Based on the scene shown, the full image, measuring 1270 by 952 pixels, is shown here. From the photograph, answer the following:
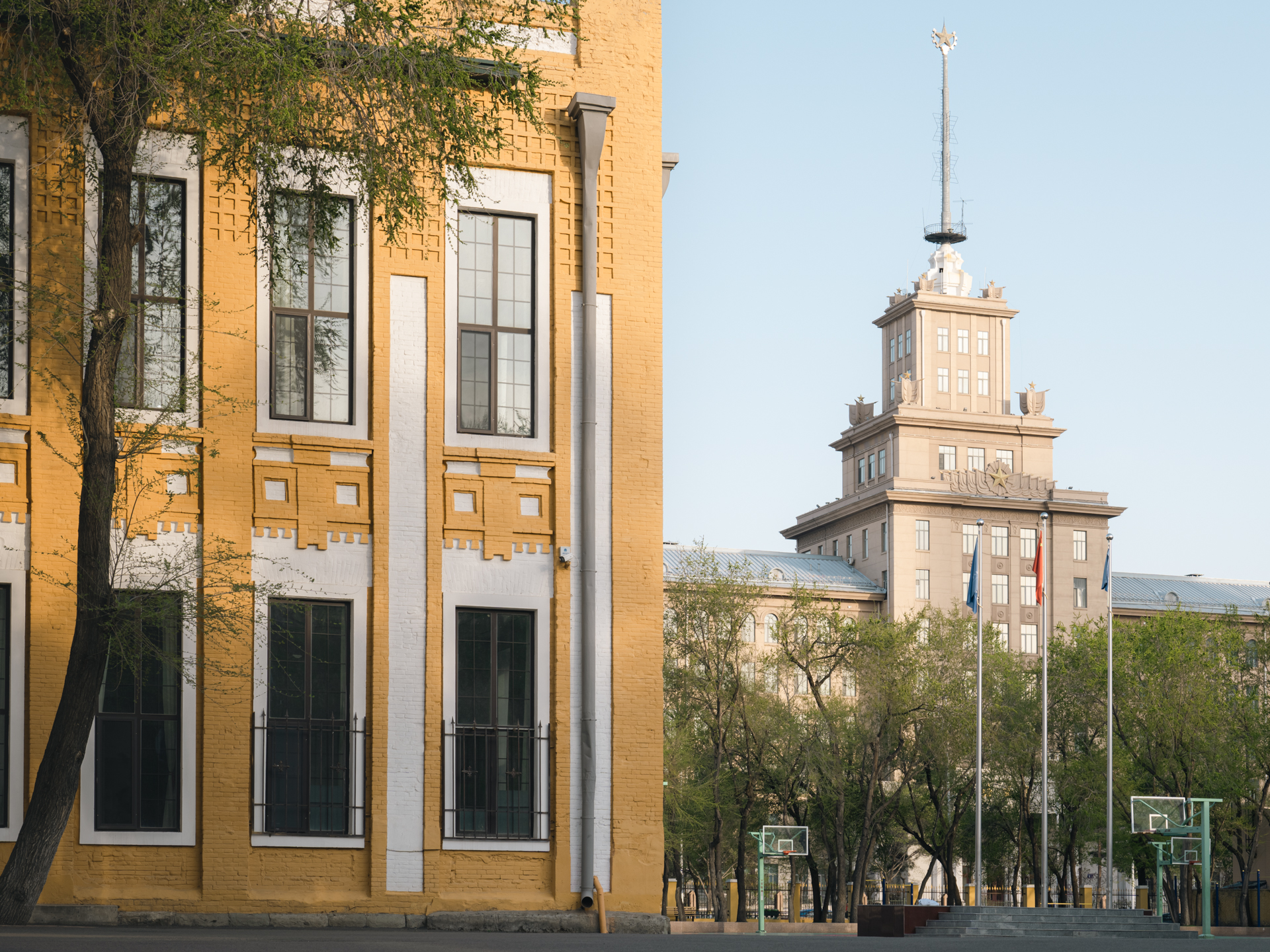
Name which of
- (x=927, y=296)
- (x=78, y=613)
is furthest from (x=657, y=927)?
(x=927, y=296)

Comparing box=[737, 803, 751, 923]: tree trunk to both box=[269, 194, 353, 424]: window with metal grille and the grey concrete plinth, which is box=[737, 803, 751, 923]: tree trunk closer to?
box=[269, 194, 353, 424]: window with metal grille

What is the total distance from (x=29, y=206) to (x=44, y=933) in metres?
8.34

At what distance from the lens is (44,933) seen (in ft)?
47.6

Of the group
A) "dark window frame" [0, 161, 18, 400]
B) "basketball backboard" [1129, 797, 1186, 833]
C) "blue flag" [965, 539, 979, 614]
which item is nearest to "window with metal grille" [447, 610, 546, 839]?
"dark window frame" [0, 161, 18, 400]

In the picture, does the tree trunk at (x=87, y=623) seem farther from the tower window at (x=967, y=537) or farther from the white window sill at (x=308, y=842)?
the tower window at (x=967, y=537)

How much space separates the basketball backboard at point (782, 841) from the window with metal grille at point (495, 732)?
24.6 meters

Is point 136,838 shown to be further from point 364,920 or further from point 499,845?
point 499,845

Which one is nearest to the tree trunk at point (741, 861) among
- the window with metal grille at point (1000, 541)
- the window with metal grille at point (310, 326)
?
the window with metal grille at point (310, 326)

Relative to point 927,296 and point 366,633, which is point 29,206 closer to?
point 366,633

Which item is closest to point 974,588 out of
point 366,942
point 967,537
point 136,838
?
point 136,838

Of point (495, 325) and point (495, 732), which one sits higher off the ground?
point (495, 325)

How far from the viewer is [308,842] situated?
18.3 meters

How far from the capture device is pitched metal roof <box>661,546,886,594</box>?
112m

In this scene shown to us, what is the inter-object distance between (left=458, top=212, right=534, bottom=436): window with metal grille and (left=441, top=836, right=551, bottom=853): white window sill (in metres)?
5.01
